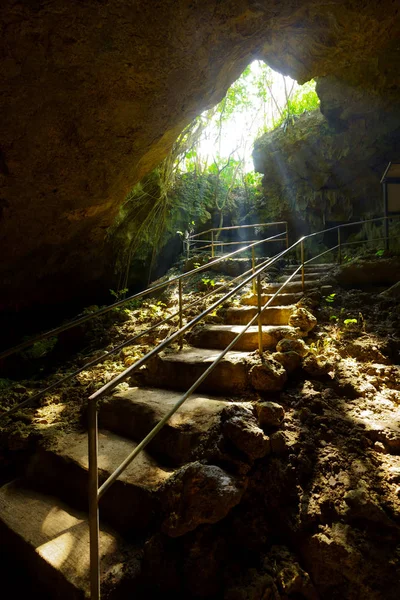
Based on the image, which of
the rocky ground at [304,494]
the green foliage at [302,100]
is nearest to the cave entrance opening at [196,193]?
the green foliage at [302,100]

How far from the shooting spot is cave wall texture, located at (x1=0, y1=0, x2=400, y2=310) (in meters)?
2.59

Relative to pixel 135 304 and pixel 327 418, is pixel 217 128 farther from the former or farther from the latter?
pixel 327 418

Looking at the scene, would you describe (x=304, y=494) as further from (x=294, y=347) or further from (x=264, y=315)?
(x=264, y=315)

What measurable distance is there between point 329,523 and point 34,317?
6530 mm

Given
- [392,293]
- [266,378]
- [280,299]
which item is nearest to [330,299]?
[280,299]

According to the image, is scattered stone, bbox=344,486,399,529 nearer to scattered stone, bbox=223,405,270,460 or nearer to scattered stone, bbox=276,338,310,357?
scattered stone, bbox=223,405,270,460

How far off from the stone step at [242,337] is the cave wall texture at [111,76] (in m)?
2.36

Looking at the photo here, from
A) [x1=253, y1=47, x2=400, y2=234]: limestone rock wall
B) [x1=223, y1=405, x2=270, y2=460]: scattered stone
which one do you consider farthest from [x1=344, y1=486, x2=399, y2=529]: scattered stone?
[x1=253, y1=47, x2=400, y2=234]: limestone rock wall

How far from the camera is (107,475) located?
2020mm

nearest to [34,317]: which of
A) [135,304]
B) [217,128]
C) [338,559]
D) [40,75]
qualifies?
[135,304]

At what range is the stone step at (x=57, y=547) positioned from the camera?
5.03 feet

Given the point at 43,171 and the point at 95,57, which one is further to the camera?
the point at 43,171

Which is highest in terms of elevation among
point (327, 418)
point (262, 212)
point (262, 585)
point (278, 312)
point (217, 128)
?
point (217, 128)

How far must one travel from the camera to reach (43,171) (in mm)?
3555
